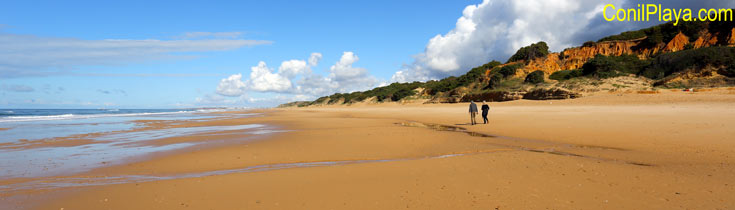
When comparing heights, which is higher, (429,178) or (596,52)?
(596,52)

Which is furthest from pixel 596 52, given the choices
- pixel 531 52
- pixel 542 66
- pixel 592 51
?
pixel 531 52

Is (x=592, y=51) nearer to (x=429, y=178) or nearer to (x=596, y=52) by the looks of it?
(x=596, y=52)

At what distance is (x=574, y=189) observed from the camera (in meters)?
4.51

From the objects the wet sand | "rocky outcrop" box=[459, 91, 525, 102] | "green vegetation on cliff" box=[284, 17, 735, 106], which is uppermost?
"green vegetation on cliff" box=[284, 17, 735, 106]

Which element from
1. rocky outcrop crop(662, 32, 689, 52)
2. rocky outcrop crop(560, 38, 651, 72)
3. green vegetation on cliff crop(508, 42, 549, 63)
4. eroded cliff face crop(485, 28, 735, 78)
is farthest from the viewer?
green vegetation on cliff crop(508, 42, 549, 63)

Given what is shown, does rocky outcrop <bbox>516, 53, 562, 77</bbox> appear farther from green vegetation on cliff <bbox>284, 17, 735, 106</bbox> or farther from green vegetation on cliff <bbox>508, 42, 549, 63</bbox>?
green vegetation on cliff <bbox>508, 42, 549, 63</bbox>

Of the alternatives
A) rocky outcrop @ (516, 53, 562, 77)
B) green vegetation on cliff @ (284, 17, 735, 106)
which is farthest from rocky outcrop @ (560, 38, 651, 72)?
rocky outcrop @ (516, 53, 562, 77)

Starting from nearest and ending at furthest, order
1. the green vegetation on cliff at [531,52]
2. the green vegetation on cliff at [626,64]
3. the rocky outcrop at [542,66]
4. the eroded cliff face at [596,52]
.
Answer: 1. the green vegetation on cliff at [626,64]
2. the eroded cliff face at [596,52]
3. the rocky outcrop at [542,66]
4. the green vegetation on cliff at [531,52]

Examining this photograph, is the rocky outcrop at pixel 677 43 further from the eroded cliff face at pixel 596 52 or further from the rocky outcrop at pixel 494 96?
the rocky outcrop at pixel 494 96

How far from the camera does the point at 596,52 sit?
164 ft

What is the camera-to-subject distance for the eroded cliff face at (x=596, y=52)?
41006mm

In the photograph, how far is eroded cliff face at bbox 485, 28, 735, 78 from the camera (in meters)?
41.0

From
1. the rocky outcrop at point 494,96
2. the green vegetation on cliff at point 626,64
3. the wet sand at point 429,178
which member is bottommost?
the wet sand at point 429,178

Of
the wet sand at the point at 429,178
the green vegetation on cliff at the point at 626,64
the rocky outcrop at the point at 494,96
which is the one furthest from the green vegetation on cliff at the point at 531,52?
the wet sand at the point at 429,178
